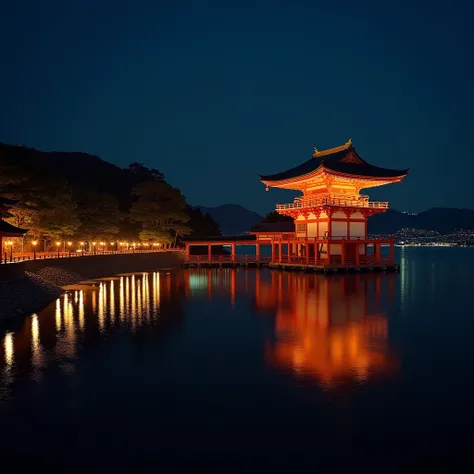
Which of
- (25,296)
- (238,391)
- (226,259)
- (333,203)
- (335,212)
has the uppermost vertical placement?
(333,203)

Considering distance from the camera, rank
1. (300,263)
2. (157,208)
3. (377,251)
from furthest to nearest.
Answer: (157,208)
(377,251)
(300,263)

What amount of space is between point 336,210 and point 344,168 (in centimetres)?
453

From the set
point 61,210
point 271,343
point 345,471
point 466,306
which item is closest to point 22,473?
point 345,471

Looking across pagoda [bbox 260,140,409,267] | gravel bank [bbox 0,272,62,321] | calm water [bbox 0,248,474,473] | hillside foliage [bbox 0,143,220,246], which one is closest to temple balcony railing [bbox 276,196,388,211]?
pagoda [bbox 260,140,409,267]

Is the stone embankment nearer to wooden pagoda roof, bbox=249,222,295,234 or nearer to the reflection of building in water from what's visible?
wooden pagoda roof, bbox=249,222,295,234

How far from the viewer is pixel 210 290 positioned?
31688 mm

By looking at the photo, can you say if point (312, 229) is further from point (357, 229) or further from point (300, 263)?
point (357, 229)

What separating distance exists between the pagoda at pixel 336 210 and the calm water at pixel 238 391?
22.4m

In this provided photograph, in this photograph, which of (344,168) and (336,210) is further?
(344,168)

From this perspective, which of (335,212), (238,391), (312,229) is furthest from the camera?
(312,229)

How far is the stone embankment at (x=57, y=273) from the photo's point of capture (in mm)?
21781

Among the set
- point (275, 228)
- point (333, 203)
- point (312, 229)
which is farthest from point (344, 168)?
point (275, 228)

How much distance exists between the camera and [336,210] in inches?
1745

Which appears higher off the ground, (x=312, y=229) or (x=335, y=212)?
(x=335, y=212)
